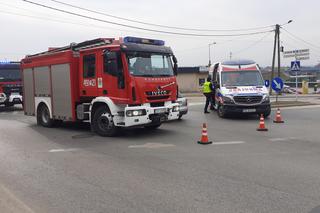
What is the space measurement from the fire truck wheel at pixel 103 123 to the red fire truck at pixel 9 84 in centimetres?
1167

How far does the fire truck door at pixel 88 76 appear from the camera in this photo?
1090 cm

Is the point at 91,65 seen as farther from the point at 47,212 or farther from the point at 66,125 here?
the point at 47,212

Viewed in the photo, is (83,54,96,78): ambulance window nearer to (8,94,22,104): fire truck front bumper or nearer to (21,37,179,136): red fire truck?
(21,37,179,136): red fire truck

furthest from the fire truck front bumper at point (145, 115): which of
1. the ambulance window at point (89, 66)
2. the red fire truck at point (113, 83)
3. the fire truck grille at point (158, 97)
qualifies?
the ambulance window at point (89, 66)

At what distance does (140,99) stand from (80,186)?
4709 mm

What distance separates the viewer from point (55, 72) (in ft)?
40.5

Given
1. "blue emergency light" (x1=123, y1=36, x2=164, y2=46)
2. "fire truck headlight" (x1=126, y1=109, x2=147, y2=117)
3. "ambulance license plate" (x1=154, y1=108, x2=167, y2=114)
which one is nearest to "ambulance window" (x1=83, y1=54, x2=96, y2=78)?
"blue emergency light" (x1=123, y1=36, x2=164, y2=46)

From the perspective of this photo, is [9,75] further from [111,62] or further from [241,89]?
[241,89]

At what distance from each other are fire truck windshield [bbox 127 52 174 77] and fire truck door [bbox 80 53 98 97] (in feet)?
4.51

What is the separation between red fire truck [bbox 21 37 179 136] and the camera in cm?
1005

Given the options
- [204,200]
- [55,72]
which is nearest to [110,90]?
[55,72]

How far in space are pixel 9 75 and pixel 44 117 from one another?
355 inches

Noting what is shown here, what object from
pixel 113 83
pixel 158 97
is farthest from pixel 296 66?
pixel 113 83

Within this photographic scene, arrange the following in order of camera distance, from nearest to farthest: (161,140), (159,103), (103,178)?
1. (103,178)
2. (161,140)
3. (159,103)
